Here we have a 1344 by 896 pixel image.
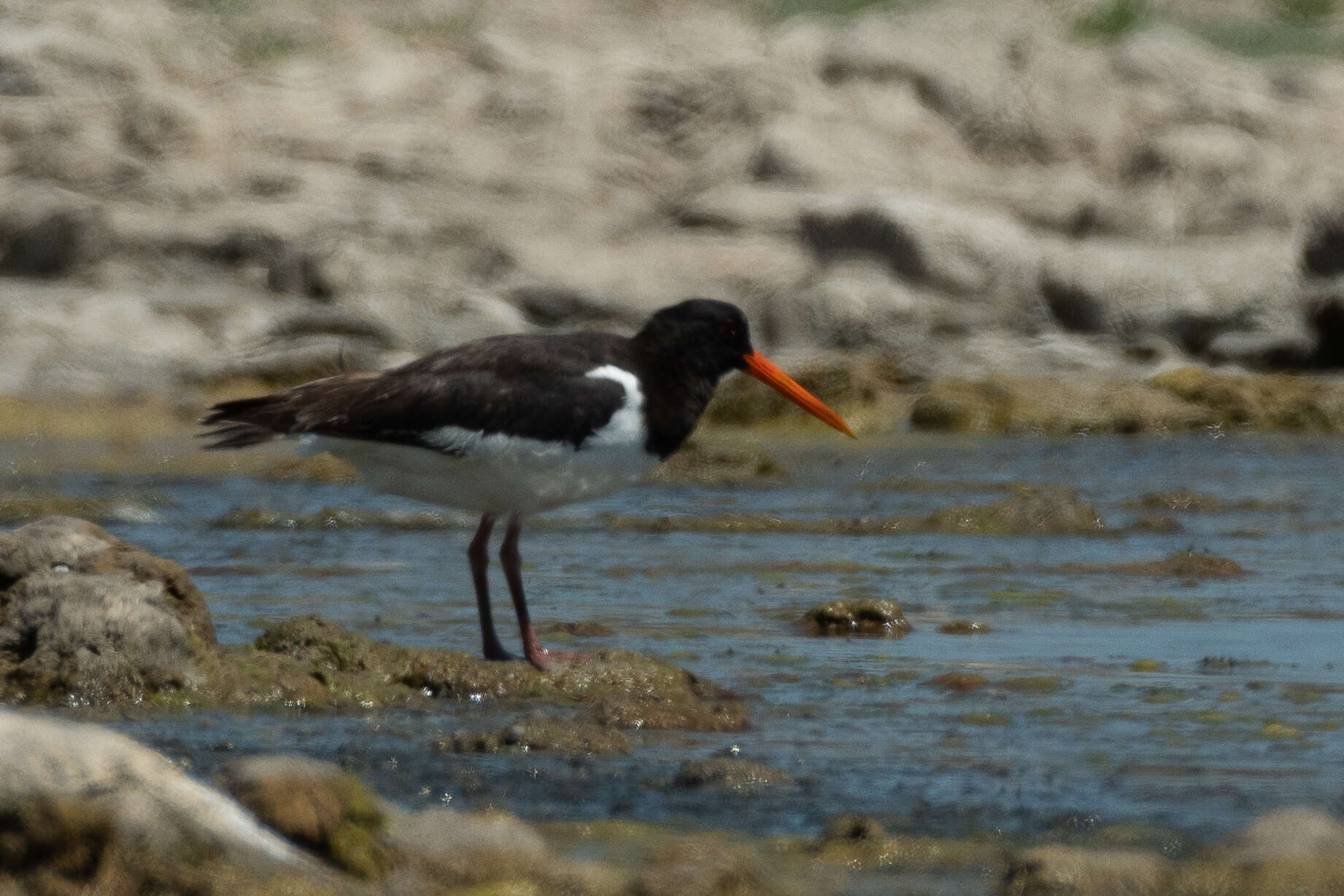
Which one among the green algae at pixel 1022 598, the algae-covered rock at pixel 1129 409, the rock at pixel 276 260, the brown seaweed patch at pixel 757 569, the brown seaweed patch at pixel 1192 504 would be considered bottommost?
the brown seaweed patch at pixel 757 569

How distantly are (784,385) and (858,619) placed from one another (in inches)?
31.6

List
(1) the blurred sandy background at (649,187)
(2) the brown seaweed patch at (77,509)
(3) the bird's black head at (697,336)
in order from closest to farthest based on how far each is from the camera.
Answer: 1. (3) the bird's black head at (697,336)
2. (2) the brown seaweed patch at (77,509)
3. (1) the blurred sandy background at (649,187)

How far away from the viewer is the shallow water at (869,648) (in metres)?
4.43

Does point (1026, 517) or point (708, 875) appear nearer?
point (708, 875)

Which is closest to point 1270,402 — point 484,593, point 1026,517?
point 1026,517

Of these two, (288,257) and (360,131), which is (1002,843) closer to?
(288,257)

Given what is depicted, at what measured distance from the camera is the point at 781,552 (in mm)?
8828

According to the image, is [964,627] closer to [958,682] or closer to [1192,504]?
[958,682]

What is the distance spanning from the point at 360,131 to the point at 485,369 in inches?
600

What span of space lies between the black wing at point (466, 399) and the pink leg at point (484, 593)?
0.50 meters

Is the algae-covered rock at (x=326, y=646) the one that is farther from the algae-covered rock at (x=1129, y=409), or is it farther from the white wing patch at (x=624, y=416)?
the algae-covered rock at (x=1129, y=409)

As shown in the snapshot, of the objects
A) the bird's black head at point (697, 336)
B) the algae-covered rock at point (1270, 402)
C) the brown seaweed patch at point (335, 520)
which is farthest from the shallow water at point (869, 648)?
the algae-covered rock at point (1270, 402)

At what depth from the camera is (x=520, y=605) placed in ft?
19.4

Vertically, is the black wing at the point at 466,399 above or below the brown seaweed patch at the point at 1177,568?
above
